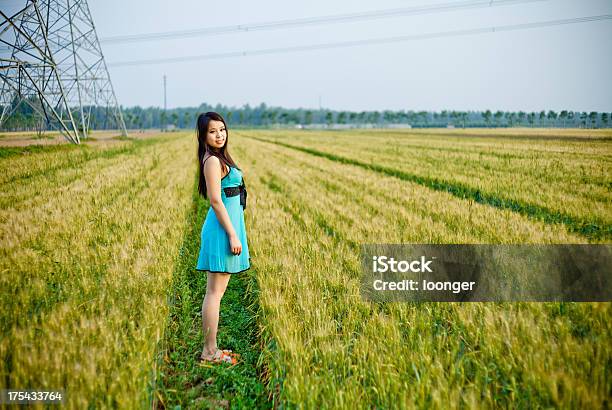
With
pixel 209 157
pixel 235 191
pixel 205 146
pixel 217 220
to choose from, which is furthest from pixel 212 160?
pixel 217 220

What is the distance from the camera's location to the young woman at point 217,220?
2.86 meters

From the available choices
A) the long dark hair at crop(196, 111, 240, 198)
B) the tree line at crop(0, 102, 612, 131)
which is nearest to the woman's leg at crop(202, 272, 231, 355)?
the long dark hair at crop(196, 111, 240, 198)

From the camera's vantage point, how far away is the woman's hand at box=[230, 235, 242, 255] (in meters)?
2.89

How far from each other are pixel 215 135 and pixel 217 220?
71cm

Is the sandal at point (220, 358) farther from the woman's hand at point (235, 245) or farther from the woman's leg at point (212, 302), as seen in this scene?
the woman's hand at point (235, 245)

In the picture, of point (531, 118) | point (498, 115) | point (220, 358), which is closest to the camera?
point (220, 358)

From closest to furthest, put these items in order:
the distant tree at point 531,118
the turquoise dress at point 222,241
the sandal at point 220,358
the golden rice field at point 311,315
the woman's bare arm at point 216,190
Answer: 1. the golden rice field at point 311,315
2. the woman's bare arm at point 216,190
3. the turquoise dress at point 222,241
4. the sandal at point 220,358
5. the distant tree at point 531,118

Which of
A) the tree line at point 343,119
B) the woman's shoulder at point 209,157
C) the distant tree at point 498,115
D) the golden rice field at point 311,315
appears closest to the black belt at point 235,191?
the woman's shoulder at point 209,157

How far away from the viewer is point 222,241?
9.68 feet

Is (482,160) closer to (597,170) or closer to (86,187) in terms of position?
(597,170)

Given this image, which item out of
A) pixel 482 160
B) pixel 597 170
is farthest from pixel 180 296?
pixel 482 160

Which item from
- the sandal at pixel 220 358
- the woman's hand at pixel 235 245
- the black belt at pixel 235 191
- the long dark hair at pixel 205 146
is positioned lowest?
the sandal at pixel 220 358

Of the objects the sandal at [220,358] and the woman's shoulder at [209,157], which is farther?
the sandal at [220,358]

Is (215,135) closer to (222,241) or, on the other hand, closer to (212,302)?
(222,241)
